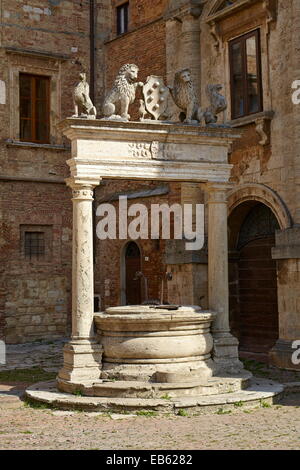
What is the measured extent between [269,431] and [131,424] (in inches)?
59.1

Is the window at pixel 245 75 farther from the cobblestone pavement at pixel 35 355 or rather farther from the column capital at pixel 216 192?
the cobblestone pavement at pixel 35 355

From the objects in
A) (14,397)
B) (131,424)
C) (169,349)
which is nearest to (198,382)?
(169,349)

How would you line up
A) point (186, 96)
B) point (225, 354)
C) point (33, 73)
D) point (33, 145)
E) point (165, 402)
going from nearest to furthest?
point (165, 402)
point (225, 354)
point (186, 96)
point (33, 145)
point (33, 73)

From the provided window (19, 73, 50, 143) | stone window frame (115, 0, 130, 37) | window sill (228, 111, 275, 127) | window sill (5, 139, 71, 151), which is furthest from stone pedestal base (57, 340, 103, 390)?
stone window frame (115, 0, 130, 37)

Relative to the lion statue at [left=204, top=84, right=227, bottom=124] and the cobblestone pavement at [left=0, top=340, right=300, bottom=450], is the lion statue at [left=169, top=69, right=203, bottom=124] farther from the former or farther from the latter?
the cobblestone pavement at [left=0, top=340, right=300, bottom=450]

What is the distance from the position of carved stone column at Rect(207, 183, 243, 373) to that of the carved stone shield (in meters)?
1.31

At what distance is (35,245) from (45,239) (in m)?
0.31

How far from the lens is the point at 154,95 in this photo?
9.37 meters

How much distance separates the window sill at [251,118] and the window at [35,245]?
6159mm

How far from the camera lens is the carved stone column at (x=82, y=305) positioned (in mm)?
8680

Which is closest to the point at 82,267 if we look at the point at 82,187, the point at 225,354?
the point at 82,187

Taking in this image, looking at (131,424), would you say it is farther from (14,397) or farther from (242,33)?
(242,33)

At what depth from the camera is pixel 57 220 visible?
1680 centimetres

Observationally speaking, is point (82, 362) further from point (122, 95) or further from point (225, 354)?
point (122, 95)
